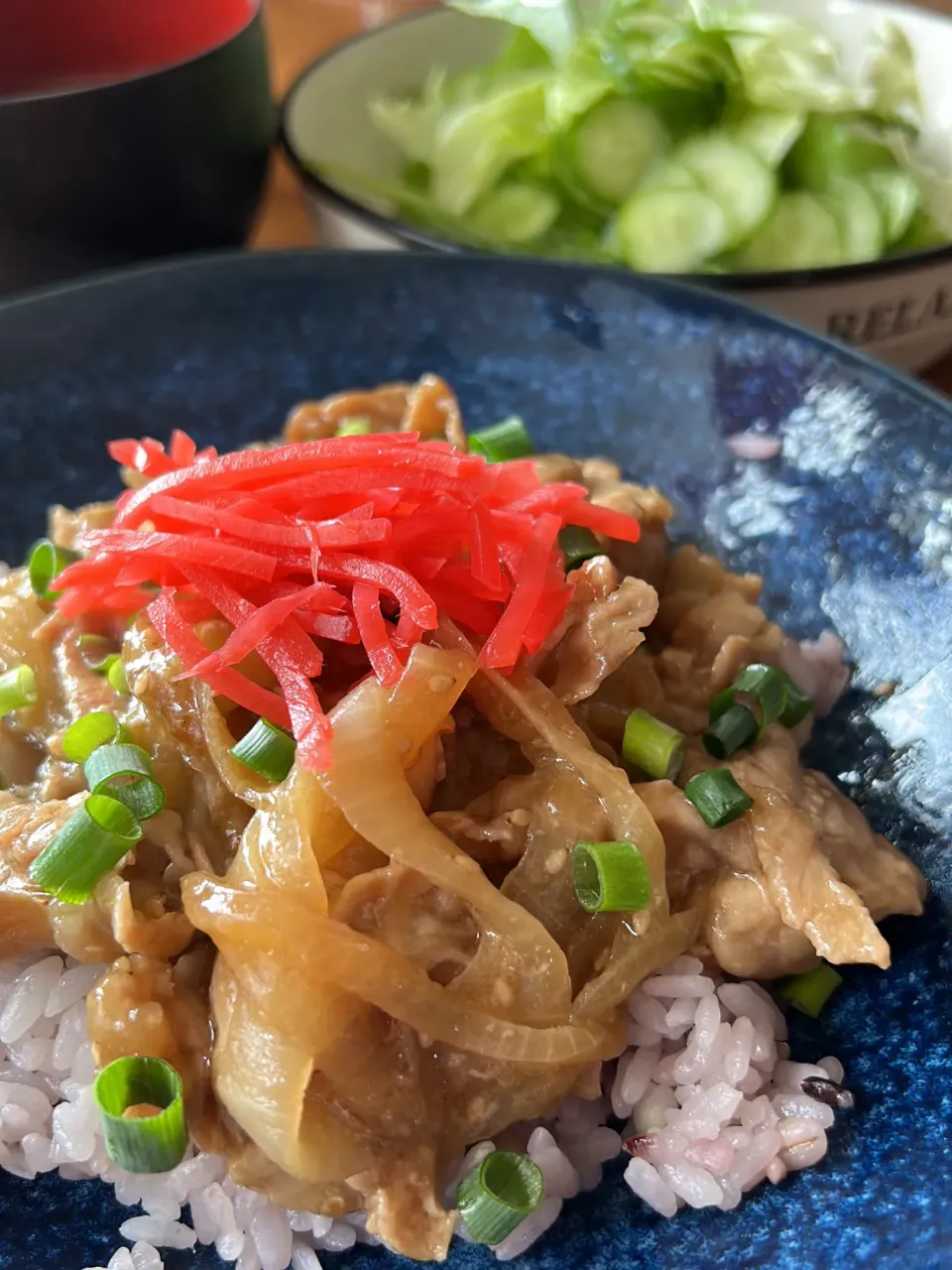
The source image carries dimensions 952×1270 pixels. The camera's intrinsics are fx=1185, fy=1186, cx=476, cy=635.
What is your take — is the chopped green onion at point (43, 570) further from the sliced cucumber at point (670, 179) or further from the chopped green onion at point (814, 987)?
the sliced cucumber at point (670, 179)

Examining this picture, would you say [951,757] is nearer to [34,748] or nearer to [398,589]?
[398,589]

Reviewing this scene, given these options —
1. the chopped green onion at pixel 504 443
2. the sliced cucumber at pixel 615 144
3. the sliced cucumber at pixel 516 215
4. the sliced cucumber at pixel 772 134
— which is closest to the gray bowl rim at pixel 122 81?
the sliced cucumber at pixel 516 215

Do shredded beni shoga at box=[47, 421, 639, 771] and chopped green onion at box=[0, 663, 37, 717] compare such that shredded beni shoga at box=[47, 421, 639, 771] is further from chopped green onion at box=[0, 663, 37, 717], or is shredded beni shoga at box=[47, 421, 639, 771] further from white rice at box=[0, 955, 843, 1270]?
white rice at box=[0, 955, 843, 1270]

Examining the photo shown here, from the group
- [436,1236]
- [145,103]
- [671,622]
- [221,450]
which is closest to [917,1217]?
[436,1236]

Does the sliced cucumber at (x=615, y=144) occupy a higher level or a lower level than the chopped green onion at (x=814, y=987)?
higher

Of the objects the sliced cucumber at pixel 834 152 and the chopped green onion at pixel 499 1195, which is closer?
the chopped green onion at pixel 499 1195

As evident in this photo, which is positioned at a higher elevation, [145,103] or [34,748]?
[145,103]
